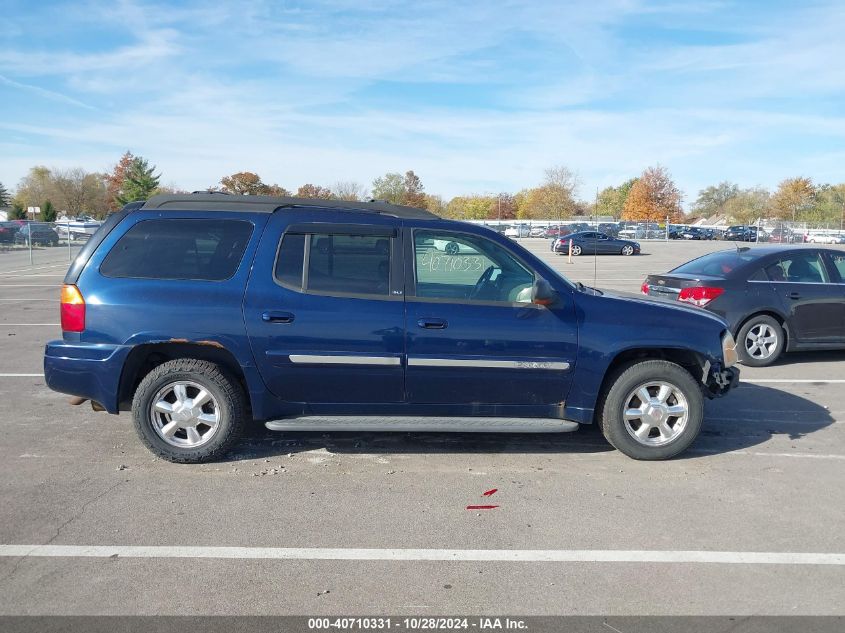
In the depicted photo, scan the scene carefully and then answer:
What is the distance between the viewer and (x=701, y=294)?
849 cm

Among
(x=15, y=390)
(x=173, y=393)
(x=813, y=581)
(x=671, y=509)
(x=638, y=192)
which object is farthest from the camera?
(x=638, y=192)

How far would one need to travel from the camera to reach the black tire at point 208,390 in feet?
16.2

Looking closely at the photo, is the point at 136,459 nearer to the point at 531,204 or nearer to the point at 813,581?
the point at 813,581

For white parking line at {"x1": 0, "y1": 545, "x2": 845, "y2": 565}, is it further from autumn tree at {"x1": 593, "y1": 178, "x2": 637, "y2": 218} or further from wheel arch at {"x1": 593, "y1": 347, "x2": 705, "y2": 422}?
autumn tree at {"x1": 593, "y1": 178, "x2": 637, "y2": 218}

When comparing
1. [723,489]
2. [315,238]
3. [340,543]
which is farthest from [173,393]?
[723,489]

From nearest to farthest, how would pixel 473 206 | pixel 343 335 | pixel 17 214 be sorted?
pixel 343 335, pixel 17 214, pixel 473 206

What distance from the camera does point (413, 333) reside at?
4.87 m

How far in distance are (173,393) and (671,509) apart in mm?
3510

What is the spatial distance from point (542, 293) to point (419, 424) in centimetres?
127

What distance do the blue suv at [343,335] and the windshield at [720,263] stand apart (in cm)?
401

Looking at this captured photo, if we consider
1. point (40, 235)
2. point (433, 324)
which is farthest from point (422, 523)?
point (40, 235)

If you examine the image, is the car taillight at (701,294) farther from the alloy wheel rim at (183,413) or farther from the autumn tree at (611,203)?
the autumn tree at (611,203)

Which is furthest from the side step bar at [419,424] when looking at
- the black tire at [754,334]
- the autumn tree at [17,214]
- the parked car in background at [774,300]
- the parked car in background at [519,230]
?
the autumn tree at [17,214]

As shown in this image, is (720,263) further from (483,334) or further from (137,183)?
(137,183)
